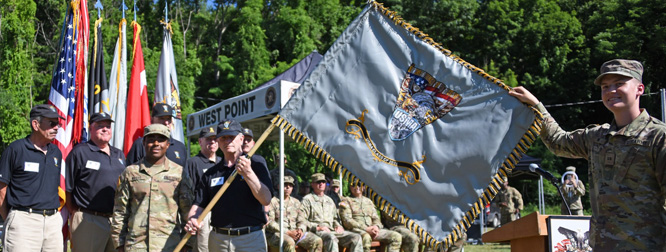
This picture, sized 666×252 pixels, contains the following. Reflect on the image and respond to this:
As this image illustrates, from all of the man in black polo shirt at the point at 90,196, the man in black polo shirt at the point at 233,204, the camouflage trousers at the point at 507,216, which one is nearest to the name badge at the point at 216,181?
the man in black polo shirt at the point at 233,204

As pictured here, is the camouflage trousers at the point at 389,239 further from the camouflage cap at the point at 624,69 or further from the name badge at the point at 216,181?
the camouflage cap at the point at 624,69

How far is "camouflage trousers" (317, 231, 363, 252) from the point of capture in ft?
30.7

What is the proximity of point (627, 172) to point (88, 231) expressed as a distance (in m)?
4.68

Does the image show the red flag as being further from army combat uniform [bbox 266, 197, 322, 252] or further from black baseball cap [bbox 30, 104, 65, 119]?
black baseball cap [bbox 30, 104, 65, 119]

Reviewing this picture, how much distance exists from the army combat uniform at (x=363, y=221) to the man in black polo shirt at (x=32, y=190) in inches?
209

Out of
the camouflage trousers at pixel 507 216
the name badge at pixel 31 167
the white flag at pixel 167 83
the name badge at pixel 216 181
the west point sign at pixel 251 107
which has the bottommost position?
the name badge at pixel 216 181

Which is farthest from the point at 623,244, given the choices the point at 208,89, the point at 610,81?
the point at 208,89

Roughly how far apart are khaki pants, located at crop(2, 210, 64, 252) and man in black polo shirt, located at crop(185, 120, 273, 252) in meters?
1.52

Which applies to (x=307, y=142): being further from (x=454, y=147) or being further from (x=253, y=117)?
(x=253, y=117)

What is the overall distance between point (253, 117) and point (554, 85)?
26679 mm

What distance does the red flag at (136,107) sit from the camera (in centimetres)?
945

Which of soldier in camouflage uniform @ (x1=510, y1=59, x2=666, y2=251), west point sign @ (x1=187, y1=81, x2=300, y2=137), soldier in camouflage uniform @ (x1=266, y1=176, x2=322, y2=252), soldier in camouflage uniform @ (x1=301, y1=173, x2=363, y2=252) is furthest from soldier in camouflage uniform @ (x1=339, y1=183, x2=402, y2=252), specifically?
soldier in camouflage uniform @ (x1=510, y1=59, x2=666, y2=251)

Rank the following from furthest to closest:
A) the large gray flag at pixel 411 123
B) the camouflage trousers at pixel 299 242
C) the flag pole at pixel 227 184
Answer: the camouflage trousers at pixel 299 242, the flag pole at pixel 227 184, the large gray flag at pixel 411 123

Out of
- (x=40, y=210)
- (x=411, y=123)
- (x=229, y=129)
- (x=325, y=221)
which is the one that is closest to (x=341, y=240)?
(x=325, y=221)
